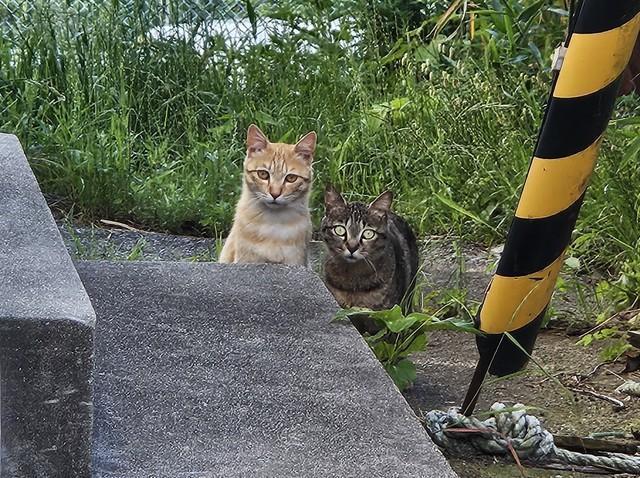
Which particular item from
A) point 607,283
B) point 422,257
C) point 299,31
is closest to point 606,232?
point 607,283

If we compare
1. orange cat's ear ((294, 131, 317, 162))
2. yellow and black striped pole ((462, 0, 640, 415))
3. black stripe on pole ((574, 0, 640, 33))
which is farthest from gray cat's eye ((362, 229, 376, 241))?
black stripe on pole ((574, 0, 640, 33))

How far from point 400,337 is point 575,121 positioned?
3.10ft

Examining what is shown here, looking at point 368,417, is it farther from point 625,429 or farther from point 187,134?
point 187,134

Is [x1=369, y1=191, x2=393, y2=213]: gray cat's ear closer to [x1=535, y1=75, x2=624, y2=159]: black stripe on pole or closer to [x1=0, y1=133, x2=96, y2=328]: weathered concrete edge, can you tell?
[x1=0, y1=133, x2=96, y2=328]: weathered concrete edge

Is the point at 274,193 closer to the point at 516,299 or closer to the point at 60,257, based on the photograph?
the point at 516,299

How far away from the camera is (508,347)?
2762 mm

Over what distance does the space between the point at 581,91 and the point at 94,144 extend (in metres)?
3.48

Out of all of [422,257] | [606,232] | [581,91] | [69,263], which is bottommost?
[422,257]

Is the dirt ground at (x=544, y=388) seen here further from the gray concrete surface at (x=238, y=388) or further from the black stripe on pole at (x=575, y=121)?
the black stripe on pole at (x=575, y=121)

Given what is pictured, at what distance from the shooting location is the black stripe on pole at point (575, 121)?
2566mm

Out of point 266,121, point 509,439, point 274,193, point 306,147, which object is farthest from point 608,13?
point 266,121

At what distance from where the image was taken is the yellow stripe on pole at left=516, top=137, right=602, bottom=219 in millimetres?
2609

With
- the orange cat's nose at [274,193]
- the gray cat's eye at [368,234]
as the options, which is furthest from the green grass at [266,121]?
the orange cat's nose at [274,193]

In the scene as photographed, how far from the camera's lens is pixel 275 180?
4047 millimetres
